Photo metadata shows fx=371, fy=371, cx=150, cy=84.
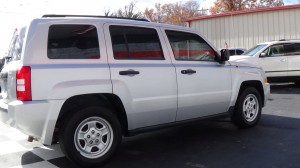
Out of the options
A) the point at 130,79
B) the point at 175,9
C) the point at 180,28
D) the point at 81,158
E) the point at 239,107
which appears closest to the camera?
the point at 81,158

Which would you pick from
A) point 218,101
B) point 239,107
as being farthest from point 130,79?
point 239,107

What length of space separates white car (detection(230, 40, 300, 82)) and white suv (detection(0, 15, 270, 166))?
307 inches

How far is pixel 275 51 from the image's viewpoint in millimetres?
13555

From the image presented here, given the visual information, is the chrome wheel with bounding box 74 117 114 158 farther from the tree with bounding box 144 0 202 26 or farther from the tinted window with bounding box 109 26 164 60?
the tree with bounding box 144 0 202 26

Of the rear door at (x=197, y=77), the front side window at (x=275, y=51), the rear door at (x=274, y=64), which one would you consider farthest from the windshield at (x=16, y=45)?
the front side window at (x=275, y=51)

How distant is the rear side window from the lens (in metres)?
4.61

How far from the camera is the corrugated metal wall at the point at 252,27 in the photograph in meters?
19.3

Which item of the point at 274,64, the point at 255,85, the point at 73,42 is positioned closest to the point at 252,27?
the point at 274,64

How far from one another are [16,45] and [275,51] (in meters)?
10.7

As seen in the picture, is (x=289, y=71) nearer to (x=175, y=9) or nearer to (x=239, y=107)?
(x=239, y=107)

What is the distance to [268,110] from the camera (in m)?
8.68

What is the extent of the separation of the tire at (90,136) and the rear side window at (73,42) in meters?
0.72

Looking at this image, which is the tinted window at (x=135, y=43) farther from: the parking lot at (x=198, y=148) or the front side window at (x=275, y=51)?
the front side window at (x=275, y=51)

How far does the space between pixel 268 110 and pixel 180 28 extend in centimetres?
382
